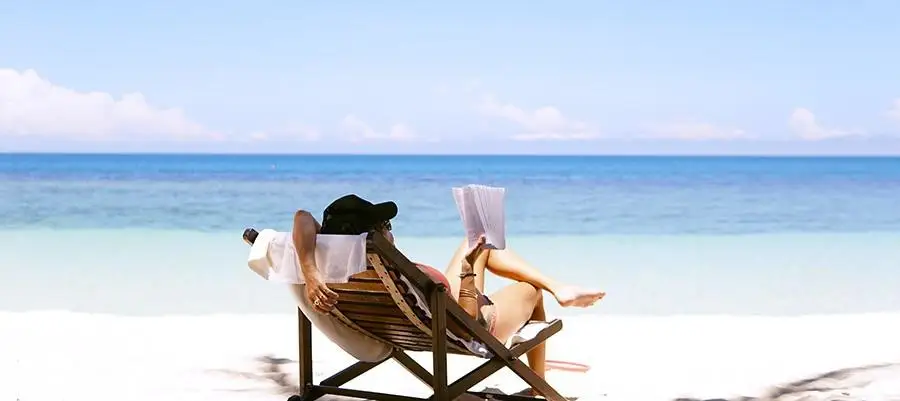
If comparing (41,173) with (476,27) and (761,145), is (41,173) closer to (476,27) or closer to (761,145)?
(476,27)

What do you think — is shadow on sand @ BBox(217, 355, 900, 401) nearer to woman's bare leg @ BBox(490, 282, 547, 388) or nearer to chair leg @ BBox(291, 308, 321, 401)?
chair leg @ BBox(291, 308, 321, 401)

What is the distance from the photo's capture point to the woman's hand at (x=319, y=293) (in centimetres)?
328

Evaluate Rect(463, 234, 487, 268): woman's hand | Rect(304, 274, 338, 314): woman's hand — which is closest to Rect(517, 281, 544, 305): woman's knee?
Rect(463, 234, 487, 268): woman's hand

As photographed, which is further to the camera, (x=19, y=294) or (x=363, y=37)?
(x=363, y=37)

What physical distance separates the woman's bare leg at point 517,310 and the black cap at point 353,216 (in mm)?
709

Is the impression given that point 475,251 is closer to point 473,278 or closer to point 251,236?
point 473,278

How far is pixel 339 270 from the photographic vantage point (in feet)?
10.7

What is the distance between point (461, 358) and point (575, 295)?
5.09ft

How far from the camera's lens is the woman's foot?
3832mm

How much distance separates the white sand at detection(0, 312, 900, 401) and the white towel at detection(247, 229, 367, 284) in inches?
46.3

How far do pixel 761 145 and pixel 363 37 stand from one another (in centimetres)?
1697

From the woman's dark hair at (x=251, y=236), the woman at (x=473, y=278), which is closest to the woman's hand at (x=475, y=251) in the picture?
the woman at (x=473, y=278)

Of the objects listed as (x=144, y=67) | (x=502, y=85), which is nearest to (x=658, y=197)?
(x=502, y=85)

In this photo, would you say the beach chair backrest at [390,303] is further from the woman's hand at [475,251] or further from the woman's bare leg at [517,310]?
the woman's hand at [475,251]
